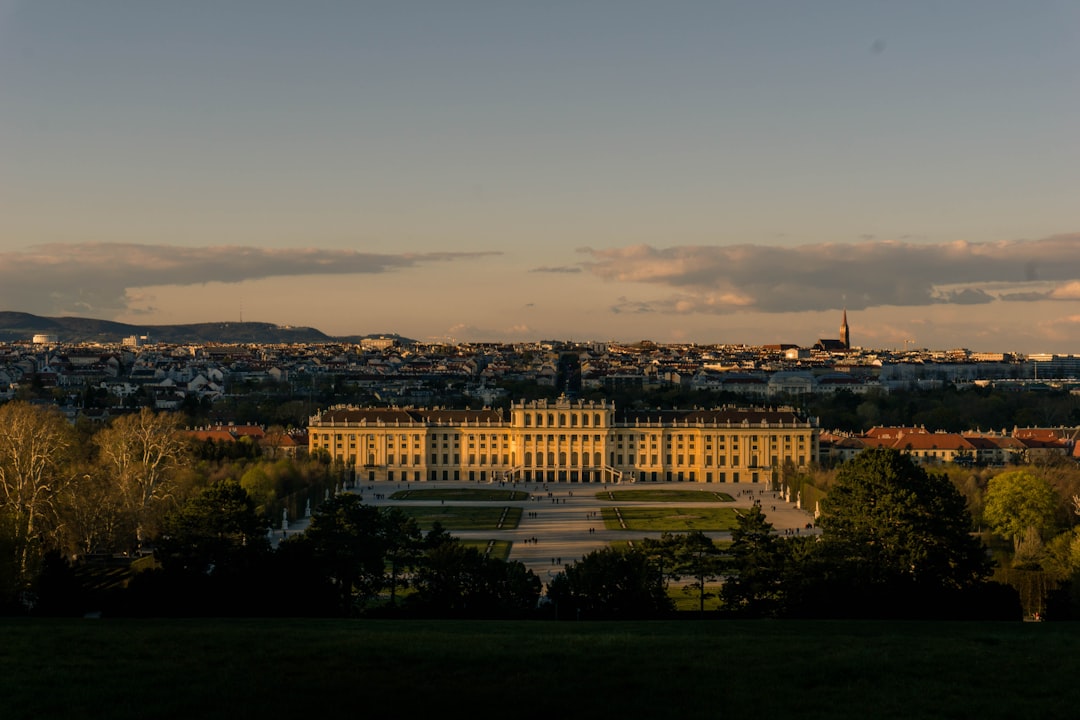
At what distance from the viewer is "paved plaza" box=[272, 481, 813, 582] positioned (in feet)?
182

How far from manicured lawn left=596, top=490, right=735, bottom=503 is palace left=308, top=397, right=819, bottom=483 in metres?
12.6

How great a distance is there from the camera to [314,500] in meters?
73.2

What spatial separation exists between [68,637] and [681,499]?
67.8 meters

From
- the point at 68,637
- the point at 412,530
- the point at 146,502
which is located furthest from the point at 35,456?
the point at 68,637

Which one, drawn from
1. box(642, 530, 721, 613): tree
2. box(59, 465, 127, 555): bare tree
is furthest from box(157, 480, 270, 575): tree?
box(642, 530, 721, 613): tree

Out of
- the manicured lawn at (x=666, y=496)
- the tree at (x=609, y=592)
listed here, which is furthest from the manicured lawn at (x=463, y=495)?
the tree at (x=609, y=592)

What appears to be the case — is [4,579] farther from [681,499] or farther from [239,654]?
[681,499]

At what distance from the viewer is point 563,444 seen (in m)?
109

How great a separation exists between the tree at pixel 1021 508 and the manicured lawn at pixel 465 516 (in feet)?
76.1

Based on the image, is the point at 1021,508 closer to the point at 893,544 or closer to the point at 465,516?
the point at 893,544

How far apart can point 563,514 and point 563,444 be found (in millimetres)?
34363

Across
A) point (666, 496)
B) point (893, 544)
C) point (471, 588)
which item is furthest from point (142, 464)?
point (666, 496)

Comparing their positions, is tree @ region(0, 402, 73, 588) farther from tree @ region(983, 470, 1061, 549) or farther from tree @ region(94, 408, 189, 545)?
tree @ region(983, 470, 1061, 549)

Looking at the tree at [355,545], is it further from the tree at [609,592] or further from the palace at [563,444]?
the palace at [563,444]
